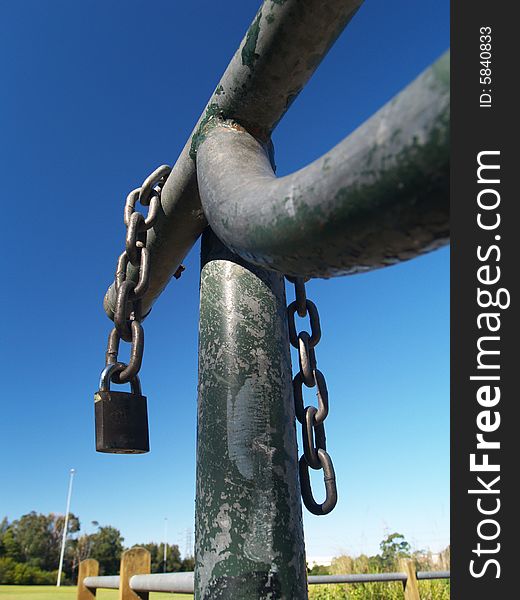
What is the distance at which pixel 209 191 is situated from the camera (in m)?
0.79

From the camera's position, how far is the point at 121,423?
4.07 ft

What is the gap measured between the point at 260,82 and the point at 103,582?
10.8 feet

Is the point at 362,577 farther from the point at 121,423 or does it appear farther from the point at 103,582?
the point at 121,423

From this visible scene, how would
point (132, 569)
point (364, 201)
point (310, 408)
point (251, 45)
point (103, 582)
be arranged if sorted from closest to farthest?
point (364, 201) < point (251, 45) < point (310, 408) < point (132, 569) < point (103, 582)

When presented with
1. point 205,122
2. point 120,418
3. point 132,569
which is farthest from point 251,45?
point 132,569

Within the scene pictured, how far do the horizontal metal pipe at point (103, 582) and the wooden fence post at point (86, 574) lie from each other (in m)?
0.08

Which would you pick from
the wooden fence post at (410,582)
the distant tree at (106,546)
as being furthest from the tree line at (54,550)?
the wooden fence post at (410,582)

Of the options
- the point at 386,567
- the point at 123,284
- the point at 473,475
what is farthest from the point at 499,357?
the point at 386,567

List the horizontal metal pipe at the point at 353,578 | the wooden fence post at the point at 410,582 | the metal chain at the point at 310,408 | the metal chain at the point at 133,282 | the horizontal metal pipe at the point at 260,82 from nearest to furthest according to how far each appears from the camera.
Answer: the horizontal metal pipe at the point at 260,82, the metal chain at the point at 310,408, the metal chain at the point at 133,282, the horizontal metal pipe at the point at 353,578, the wooden fence post at the point at 410,582

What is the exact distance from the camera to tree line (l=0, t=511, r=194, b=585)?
39228 mm

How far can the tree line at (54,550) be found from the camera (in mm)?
39228

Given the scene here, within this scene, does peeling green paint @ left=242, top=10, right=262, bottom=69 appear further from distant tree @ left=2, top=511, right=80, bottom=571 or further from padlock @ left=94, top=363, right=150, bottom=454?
distant tree @ left=2, top=511, right=80, bottom=571

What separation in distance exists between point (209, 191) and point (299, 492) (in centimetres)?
55

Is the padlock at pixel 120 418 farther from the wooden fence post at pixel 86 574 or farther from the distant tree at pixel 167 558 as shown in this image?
the distant tree at pixel 167 558
